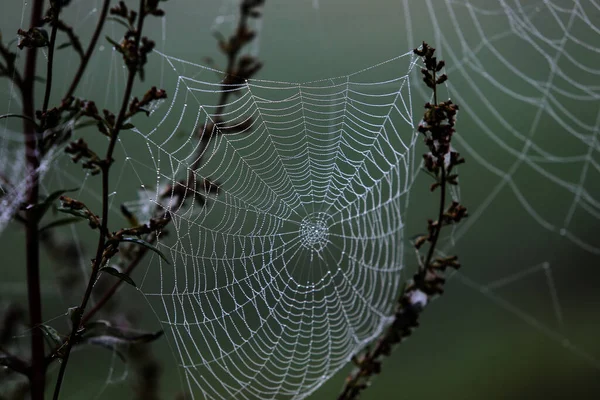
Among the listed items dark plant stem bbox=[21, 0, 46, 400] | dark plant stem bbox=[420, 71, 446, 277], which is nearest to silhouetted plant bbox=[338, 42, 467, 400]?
dark plant stem bbox=[420, 71, 446, 277]

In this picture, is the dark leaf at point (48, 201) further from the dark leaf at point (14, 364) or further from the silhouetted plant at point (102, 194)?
the dark leaf at point (14, 364)

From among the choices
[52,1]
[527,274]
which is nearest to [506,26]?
[527,274]

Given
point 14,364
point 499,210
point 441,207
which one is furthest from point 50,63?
point 499,210

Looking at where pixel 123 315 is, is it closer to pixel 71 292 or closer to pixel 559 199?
pixel 71 292

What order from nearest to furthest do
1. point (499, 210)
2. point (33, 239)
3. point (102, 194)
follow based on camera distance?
point (102, 194)
point (33, 239)
point (499, 210)

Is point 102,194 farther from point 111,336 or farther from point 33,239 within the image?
point 111,336

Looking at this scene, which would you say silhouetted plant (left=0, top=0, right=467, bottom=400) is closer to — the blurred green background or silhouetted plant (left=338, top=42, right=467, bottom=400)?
silhouetted plant (left=338, top=42, right=467, bottom=400)
